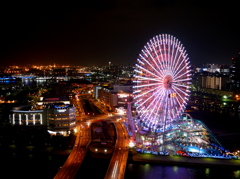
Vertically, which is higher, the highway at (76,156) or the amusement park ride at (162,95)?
the amusement park ride at (162,95)

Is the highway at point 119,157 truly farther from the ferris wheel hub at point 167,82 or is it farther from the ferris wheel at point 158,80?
the ferris wheel hub at point 167,82

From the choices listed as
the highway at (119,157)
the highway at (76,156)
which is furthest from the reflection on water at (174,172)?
the highway at (76,156)

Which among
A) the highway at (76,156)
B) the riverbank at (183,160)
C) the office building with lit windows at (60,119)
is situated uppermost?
the office building with lit windows at (60,119)

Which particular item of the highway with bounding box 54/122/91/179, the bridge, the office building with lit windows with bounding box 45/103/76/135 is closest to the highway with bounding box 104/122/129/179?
the bridge

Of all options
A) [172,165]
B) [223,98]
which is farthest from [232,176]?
[223,98]

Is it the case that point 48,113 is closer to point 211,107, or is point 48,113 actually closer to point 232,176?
point 232,176

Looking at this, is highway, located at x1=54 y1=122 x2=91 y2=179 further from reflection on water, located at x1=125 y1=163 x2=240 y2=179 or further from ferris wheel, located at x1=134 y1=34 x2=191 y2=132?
ferris wheel, located at x1=134 y1=34 x2=191 y2=132

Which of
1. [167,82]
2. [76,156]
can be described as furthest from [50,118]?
[167,82]
